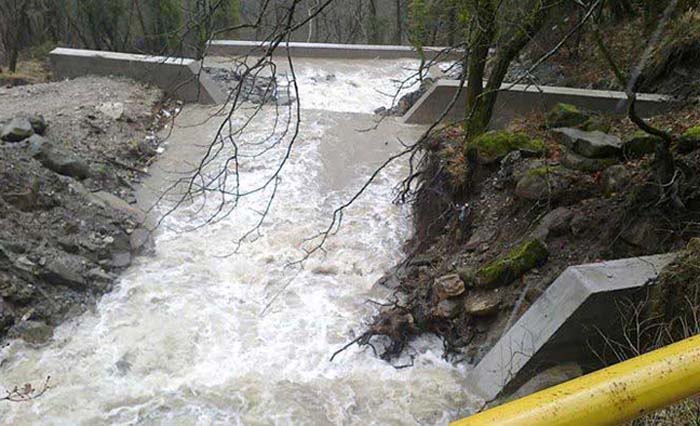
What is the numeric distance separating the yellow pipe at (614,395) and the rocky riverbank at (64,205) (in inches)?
198

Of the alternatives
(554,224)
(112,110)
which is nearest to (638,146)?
(554,224)

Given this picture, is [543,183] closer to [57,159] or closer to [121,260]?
[121,260]

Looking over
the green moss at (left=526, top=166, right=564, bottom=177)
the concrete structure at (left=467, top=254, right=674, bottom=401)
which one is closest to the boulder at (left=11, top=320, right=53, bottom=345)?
the concrete structure at (left=467, top=254, right=674, bottom=401)

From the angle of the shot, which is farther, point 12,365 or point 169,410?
point 12,365

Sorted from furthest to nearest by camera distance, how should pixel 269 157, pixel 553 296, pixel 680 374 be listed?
pixel 269 157
pixel 553 296
pixel 680 374

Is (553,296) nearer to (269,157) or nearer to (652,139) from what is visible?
(652,139)

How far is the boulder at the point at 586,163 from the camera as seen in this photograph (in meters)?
4.90

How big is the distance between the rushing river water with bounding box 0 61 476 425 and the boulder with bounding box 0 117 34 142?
1679mm

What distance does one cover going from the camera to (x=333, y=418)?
4.07 metres

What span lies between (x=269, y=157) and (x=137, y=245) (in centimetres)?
297

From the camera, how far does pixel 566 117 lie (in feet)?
19.9

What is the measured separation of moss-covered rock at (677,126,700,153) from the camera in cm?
424

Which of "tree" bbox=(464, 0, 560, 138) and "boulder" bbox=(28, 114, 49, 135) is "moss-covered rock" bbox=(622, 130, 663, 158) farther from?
"boulder" bbox=(28, 114, 49, 135)

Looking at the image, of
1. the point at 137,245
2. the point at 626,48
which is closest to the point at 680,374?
the point at 137,245
